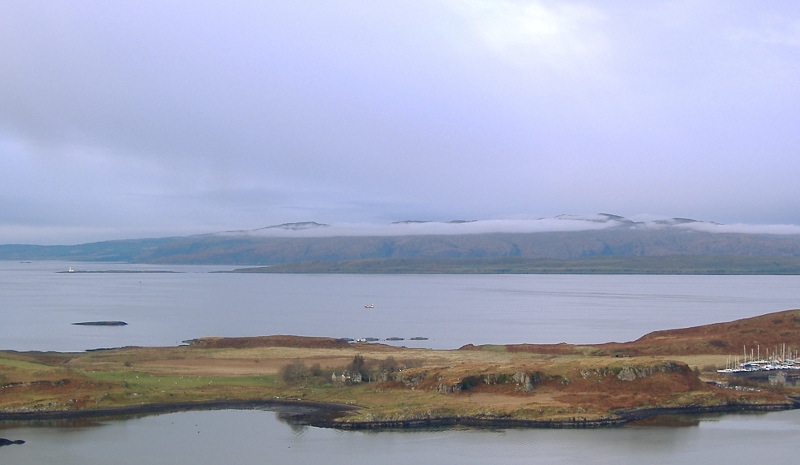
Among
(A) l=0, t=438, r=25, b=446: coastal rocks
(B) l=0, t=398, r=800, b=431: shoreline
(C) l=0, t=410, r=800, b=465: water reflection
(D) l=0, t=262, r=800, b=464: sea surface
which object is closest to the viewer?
(C) l=0, t=410, r=800, b=465: water reflection

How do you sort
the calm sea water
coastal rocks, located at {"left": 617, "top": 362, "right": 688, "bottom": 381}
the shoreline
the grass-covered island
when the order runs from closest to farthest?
the shoreline → the grass-covered island → coastal rocks, located at {"left": 617, "top": 362, "right": 688, "bottom": 381} → the calm sea water

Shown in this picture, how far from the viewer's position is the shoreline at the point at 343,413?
50.2 m

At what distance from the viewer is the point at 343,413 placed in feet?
174

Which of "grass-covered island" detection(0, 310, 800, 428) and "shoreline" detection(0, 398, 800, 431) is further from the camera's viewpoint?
"grass-covered island" detection(0, 310, 800, 428)

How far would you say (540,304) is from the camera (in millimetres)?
159500

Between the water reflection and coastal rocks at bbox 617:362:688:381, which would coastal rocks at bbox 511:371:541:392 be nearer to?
coastal rocks at bbox 617:362:688:381

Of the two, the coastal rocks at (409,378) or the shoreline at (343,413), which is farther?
the coastal rocks at (409,378)

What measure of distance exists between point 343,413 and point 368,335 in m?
55.0

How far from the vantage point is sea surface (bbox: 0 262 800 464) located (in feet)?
146

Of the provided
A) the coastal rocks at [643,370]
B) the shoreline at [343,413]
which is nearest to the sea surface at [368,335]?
the shoreline at [343,413]

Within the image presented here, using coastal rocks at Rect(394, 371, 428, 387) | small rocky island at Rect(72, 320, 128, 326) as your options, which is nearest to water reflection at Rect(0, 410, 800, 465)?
coastal rocks at Rect(394, 371, 428, 387)

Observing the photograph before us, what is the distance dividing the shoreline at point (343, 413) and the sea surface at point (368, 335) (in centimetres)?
117

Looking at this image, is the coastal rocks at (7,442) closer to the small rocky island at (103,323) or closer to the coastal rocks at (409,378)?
the coastal rocks at (409,378)

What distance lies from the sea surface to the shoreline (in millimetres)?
1172
